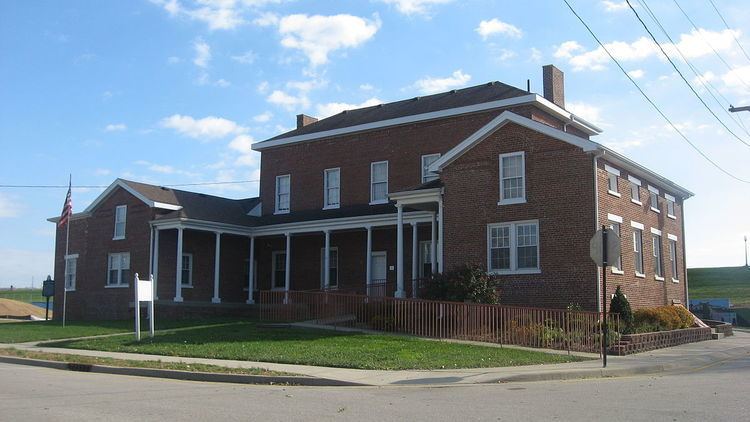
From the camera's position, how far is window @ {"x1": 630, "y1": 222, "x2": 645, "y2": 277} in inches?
1021

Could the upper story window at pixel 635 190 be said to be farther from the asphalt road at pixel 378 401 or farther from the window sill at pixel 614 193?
the asphalt road at pixel 378 401

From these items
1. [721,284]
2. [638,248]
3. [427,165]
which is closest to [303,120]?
[427,165]

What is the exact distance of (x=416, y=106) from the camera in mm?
33844

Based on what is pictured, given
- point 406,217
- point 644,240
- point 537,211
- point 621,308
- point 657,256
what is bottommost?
point 621,308

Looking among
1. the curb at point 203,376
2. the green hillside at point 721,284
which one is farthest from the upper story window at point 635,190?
the green hillside at point 721,284

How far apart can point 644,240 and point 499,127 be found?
7240mm

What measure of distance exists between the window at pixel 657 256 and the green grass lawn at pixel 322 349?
11.9 metres

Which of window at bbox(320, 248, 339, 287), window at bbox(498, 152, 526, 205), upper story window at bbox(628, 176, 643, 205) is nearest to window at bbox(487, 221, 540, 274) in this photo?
window at bbox(498, 152, 526, 205)

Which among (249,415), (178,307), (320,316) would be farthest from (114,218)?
(249,415)

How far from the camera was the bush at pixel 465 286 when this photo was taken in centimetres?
2284

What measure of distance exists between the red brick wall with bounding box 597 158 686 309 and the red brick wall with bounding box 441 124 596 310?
0.89 m

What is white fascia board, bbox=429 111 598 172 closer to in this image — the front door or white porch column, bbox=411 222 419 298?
white porch column, bbox=411 222 419 298

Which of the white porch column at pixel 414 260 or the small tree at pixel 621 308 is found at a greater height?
the white porch column at pixel 414 260

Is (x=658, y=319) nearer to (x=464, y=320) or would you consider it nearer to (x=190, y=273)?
(x=464, y=320)
